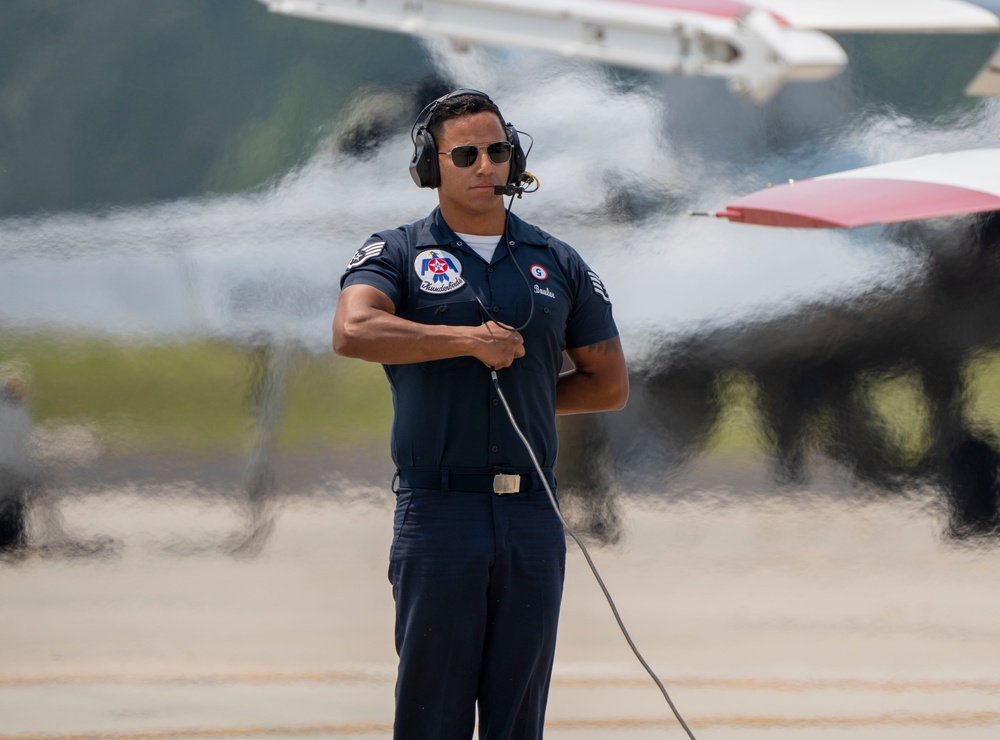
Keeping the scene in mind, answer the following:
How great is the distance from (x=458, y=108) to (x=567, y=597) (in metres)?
2.26

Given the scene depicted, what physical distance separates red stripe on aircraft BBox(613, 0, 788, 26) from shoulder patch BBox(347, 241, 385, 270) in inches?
25.9

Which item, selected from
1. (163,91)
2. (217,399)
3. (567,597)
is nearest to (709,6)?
(567,597)

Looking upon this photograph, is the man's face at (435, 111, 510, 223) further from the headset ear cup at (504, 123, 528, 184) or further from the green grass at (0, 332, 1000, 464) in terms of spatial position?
the green grass at (0, 332, 1000, 464)

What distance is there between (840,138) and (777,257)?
0.46 meters

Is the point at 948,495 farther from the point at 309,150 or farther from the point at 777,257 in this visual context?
the point at 309,150

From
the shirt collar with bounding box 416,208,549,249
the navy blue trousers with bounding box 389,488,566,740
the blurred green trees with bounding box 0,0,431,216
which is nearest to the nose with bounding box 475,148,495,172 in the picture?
the shirt collar with bounding box 416,208,549,249

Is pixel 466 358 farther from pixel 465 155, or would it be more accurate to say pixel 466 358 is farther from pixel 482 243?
pixel 465 155

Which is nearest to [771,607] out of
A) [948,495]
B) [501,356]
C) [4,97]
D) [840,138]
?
[948,495]

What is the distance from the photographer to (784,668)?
3.65 metres

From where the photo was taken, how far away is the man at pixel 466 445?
1.81m

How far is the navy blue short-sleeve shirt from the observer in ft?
6.04

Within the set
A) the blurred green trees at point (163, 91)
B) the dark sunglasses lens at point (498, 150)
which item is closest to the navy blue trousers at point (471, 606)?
the dark sunglasses lens at point (498, 150)

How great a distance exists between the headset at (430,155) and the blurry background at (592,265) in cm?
198

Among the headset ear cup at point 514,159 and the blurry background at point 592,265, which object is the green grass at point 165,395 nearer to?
the blurry background at point 592,265
